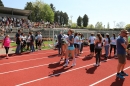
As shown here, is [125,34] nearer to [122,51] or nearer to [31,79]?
[122,51]

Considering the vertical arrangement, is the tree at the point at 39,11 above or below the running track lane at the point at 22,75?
above

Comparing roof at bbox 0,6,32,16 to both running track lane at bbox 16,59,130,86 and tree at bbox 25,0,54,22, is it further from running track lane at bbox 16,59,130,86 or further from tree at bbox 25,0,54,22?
tree at bbox 25,0,54,22

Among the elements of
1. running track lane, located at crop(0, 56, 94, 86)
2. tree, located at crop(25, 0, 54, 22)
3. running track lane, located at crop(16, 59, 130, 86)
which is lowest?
running track lane, located at crop(16, 59, 130, 86)

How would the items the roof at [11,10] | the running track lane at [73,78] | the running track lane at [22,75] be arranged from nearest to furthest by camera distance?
the running track lane at [73,78]
the running track lane at [22,75]
the roof at [11,10]

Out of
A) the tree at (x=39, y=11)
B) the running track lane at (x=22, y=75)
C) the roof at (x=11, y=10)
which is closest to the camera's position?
the running track lane at (x=22, y=75)

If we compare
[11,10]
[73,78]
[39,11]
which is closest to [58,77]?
[73,78]

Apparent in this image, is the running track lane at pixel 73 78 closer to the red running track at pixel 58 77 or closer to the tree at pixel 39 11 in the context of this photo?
the red running track at pixel 58 77

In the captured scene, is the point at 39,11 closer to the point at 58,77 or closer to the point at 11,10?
the point at 11,10

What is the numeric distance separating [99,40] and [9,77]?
17.0 feet

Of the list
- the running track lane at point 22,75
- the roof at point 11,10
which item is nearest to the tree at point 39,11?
the roof at point 11,10

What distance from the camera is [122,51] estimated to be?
668 cm

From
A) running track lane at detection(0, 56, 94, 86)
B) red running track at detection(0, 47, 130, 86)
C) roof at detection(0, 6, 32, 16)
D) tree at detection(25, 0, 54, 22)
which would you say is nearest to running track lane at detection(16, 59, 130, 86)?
red running track at detection(0, 47, 130, 86)

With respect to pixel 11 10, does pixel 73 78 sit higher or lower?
lower

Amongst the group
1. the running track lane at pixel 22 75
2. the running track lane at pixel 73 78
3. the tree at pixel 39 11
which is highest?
Answer: the tree at pixel 39 11
